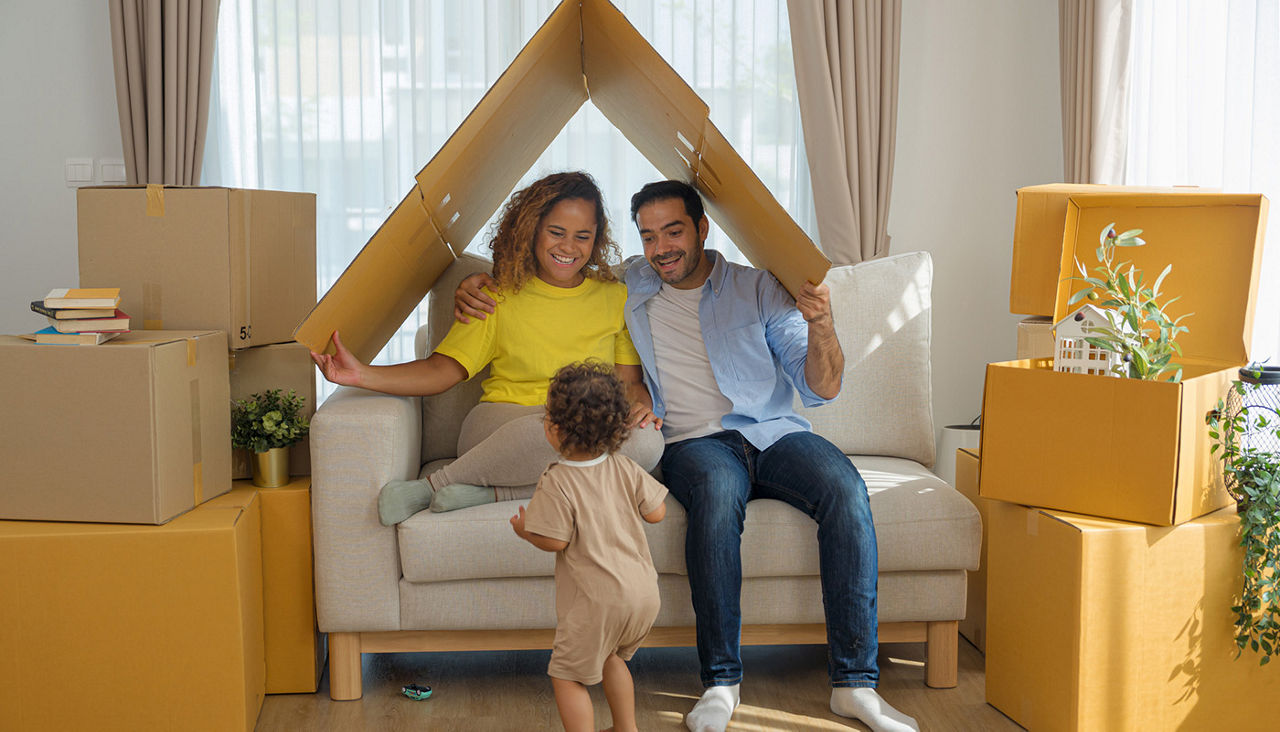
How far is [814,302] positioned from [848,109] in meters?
1.31

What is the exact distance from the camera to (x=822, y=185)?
3078 mm

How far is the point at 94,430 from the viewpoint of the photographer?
1.75 m

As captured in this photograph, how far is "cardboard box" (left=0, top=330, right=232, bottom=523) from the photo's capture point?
5.69 feet

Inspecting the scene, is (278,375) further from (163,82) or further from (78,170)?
(78,170)

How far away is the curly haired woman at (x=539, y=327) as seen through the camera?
212 cm

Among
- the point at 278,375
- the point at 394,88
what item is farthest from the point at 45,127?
the point at 278,375

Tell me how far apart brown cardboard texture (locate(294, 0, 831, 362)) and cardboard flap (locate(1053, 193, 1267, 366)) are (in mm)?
698

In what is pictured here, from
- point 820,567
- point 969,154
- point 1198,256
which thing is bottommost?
point 820,567

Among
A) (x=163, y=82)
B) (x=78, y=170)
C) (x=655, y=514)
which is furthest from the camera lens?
(x=78, y=170)

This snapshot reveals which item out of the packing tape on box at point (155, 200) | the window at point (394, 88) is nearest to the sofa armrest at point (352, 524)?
the packing tape on box at point (155, 200)

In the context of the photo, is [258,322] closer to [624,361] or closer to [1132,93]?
[624,361]

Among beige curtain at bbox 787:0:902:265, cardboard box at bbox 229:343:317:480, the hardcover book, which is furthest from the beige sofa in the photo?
beige curtain at bbox 787:0:902:265

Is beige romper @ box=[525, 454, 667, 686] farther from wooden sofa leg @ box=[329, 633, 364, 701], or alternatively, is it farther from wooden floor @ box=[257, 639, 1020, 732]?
wooden sofa leg @ box=[329, 633, 364, 701]

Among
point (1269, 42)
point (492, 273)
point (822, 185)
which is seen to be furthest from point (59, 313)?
point (1269, 42)
